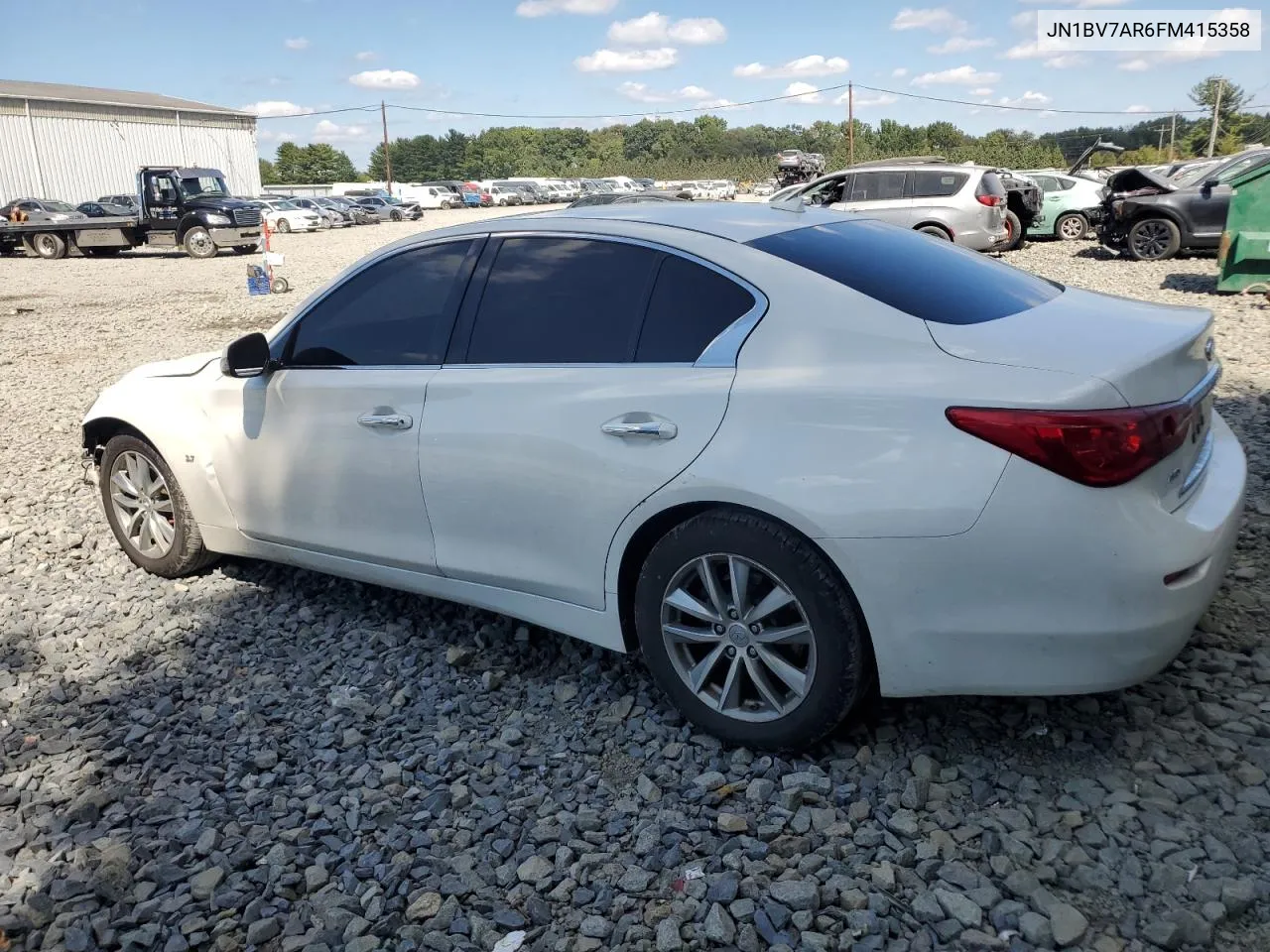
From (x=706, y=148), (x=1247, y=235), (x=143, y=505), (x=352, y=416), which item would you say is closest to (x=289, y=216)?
(x=1247, y=235)

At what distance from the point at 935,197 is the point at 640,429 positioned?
14979mm

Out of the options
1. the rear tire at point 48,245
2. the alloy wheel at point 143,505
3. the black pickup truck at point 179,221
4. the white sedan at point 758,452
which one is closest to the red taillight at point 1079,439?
the white sedan at point 758,452

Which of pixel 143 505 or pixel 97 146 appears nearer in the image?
pixel 143 505

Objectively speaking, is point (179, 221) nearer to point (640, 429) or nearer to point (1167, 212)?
point (1167, 212)

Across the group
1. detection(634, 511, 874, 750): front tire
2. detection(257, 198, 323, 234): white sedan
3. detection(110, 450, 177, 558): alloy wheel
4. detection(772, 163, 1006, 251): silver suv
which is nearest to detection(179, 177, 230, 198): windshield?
detection(257, 198, 323, 234): white sedan

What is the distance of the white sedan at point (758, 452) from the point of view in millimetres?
2520

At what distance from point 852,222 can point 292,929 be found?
293 centimetres

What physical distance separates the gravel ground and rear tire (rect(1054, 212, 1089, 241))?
1816 cm

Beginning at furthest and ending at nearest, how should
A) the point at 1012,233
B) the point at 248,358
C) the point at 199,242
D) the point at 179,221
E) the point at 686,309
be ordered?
the point at 179,221 < the point at 199,242 < the point at 1012,233 < the point at 248,358 < the point at 686,309

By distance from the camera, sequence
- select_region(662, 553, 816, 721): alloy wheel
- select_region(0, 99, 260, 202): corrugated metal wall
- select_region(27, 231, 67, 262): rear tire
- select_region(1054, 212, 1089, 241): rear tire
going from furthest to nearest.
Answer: select_region(0, 99, 260, 202): corrugated metal wall < select_region(27, 231, 67, 262): rear tire < select_region(1054, 212, 1089, 241): rear tire < select_region(662, 553, 816, 721): alloy wheel

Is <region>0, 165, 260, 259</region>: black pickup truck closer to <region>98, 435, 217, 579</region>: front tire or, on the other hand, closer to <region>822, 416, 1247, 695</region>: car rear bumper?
<region>98, 435, 217, 579</region>: front tire

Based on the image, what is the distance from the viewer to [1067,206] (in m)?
20.5

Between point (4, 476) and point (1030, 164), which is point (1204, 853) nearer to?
point (4, 476)

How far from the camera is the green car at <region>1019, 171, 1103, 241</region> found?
2039 centimetres
